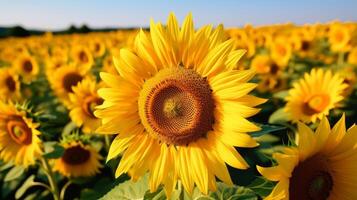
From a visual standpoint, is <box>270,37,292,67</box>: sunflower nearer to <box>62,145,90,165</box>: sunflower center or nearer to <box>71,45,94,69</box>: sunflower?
<box>71,45,94,69</box>: sunflower

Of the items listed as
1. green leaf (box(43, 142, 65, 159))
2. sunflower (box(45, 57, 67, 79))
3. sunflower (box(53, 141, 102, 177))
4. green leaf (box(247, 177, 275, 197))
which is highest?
green leaf (box(247, 177, 275, 197))

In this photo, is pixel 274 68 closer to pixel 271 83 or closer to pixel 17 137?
pixel 271 83

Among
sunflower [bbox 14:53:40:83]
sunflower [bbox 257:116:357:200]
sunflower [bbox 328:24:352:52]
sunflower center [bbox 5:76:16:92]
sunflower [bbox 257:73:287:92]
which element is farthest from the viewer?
sunflower [bbox 328:24:352:52]

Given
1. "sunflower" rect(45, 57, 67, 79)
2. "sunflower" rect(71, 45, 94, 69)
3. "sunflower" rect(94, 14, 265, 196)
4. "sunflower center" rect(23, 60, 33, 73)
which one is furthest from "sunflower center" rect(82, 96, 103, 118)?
"sunflower center" rect(23, 60, 33, 73)

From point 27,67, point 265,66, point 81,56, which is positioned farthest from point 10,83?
point 265,66

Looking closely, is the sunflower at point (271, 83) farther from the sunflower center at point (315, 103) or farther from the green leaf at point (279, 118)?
the sunflower center at point (315, 103)
